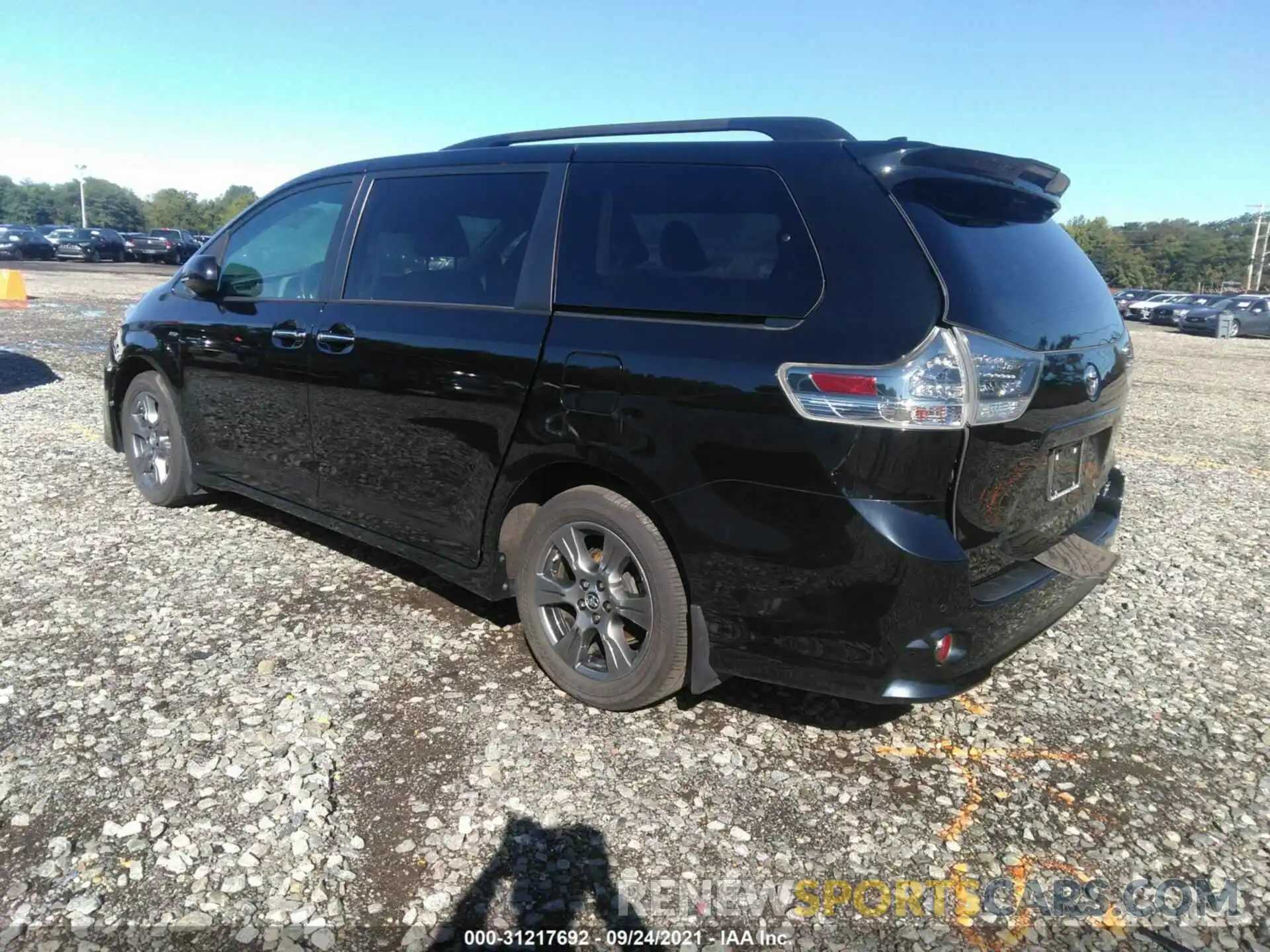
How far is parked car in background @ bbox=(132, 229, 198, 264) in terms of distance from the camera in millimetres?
40812

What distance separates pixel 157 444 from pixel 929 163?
439 centimetres

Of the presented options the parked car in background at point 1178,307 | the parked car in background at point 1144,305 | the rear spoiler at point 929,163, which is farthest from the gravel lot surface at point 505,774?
the parked car in background at point 1144,305

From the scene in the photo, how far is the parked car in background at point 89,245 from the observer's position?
38781 mm

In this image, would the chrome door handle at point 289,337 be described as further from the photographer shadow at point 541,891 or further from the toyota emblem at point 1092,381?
the toyota emblem at point 1092,381

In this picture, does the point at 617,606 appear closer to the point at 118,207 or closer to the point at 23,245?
the point at 23,245

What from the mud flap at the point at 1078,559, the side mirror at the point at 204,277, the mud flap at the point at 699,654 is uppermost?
the side mirror at the point at 204,277

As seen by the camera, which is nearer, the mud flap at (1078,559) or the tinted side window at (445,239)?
the mud flap at (1078,559)

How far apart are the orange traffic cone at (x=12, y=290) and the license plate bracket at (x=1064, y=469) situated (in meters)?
19.2

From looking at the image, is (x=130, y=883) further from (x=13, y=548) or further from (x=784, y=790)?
(x=13, y=548)

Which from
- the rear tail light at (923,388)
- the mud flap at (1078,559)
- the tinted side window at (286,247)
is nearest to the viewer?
the rear tail light at (923,388)

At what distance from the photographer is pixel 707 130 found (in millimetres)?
3125

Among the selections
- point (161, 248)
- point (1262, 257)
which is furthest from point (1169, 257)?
point (161, 248)

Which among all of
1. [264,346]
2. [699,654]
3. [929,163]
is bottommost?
[699,654]

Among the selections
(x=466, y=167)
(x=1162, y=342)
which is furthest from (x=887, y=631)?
(x=1162, y=342)
